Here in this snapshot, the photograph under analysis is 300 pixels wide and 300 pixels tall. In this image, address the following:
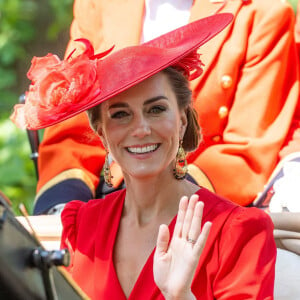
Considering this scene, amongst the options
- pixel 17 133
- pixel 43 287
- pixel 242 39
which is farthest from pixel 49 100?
pixel 17 133

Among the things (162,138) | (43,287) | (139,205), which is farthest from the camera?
(139,205)

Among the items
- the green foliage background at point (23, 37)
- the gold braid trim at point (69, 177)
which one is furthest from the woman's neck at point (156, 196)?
the green foliage background at point (23, 37)

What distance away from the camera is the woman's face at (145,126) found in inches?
73.0

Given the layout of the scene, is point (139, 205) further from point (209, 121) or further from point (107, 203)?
point (209, 121)

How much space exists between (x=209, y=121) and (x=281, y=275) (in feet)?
2.39

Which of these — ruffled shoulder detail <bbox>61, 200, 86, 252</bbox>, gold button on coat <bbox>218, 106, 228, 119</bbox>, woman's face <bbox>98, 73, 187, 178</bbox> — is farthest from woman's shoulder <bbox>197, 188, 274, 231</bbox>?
gold button on coat <bbox>218, 106, 228, 119</bbox>

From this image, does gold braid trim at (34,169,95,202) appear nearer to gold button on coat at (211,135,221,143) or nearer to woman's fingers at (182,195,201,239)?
gold button on coat at (211,135,221,143)

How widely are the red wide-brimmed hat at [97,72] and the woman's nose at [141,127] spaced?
0.10 meters

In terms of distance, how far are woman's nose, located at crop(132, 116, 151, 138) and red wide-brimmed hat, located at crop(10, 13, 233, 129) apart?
104 millimetres

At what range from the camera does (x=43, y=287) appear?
4.04ft

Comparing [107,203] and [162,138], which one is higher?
[162,138]

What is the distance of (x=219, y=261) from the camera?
1.77 m

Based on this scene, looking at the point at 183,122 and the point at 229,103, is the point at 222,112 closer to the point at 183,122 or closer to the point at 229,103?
the point at 229,103

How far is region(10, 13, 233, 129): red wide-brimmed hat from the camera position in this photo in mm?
1812
